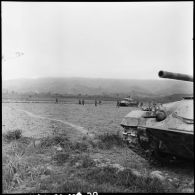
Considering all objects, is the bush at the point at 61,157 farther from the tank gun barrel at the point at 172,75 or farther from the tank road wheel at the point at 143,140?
the tank gun barrel at the point at 172,75

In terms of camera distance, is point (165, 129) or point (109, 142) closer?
point (165, 129)

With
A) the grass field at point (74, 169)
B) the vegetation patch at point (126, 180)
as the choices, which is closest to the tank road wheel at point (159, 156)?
the grass field at point (74, 169)


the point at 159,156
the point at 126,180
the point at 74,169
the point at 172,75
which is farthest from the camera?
the point at 159,156

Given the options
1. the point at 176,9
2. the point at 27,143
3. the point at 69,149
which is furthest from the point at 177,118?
the point at 27,143

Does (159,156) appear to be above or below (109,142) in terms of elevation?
above

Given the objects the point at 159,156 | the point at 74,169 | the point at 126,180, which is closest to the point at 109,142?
the point at 159,156

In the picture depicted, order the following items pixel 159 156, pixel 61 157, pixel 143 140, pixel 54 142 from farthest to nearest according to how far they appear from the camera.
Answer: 1. pixel 54 142
2. pixel 61 157
3. pixel 159 156
4. pixel 143 140

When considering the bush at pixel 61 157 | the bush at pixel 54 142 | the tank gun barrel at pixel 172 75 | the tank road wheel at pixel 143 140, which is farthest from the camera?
the bush at pixel 54 142

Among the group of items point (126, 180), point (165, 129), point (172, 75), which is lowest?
point (126, 180)

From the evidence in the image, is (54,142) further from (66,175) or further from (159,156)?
(159,156)
